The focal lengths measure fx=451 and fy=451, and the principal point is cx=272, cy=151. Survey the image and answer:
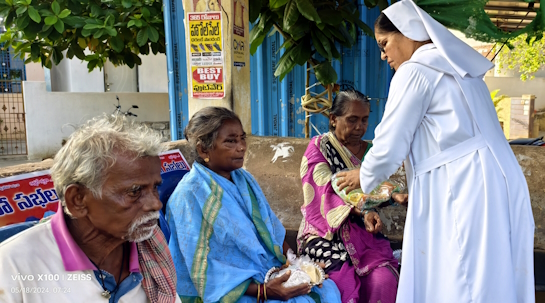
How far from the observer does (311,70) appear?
4.94 m

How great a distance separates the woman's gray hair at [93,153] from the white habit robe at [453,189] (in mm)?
1166

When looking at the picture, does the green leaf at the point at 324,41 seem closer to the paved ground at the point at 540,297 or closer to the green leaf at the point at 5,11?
the paved ground at the point at 540,297

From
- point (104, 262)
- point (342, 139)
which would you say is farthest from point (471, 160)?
point (104, 262)

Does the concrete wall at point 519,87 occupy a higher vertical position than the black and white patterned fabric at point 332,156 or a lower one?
higher

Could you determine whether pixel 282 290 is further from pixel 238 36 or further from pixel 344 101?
pixel 238 36

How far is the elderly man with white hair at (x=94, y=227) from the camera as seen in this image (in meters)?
1.28

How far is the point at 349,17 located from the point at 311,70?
84 centimetres

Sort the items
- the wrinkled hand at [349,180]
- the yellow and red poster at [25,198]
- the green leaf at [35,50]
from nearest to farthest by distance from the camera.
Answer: the yellow and red poster at [25,198]
the wrinkled hand at [349,180]
the green leaf at [35,50]

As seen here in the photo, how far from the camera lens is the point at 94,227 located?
4.70 feet

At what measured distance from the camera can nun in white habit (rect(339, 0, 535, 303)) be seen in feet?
6.64

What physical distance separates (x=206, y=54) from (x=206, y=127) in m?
1.57

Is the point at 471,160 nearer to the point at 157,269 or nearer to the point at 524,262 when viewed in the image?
the point at 524,262

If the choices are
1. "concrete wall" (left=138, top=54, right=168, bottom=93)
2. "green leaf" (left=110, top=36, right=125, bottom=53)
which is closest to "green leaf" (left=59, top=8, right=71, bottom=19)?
"green leaf" (left=110, top=36, right=125, bottom=53)

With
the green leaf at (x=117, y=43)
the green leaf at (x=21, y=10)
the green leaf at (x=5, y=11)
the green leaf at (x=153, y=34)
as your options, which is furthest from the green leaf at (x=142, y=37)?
the green leaf at (x=5, y=11)
